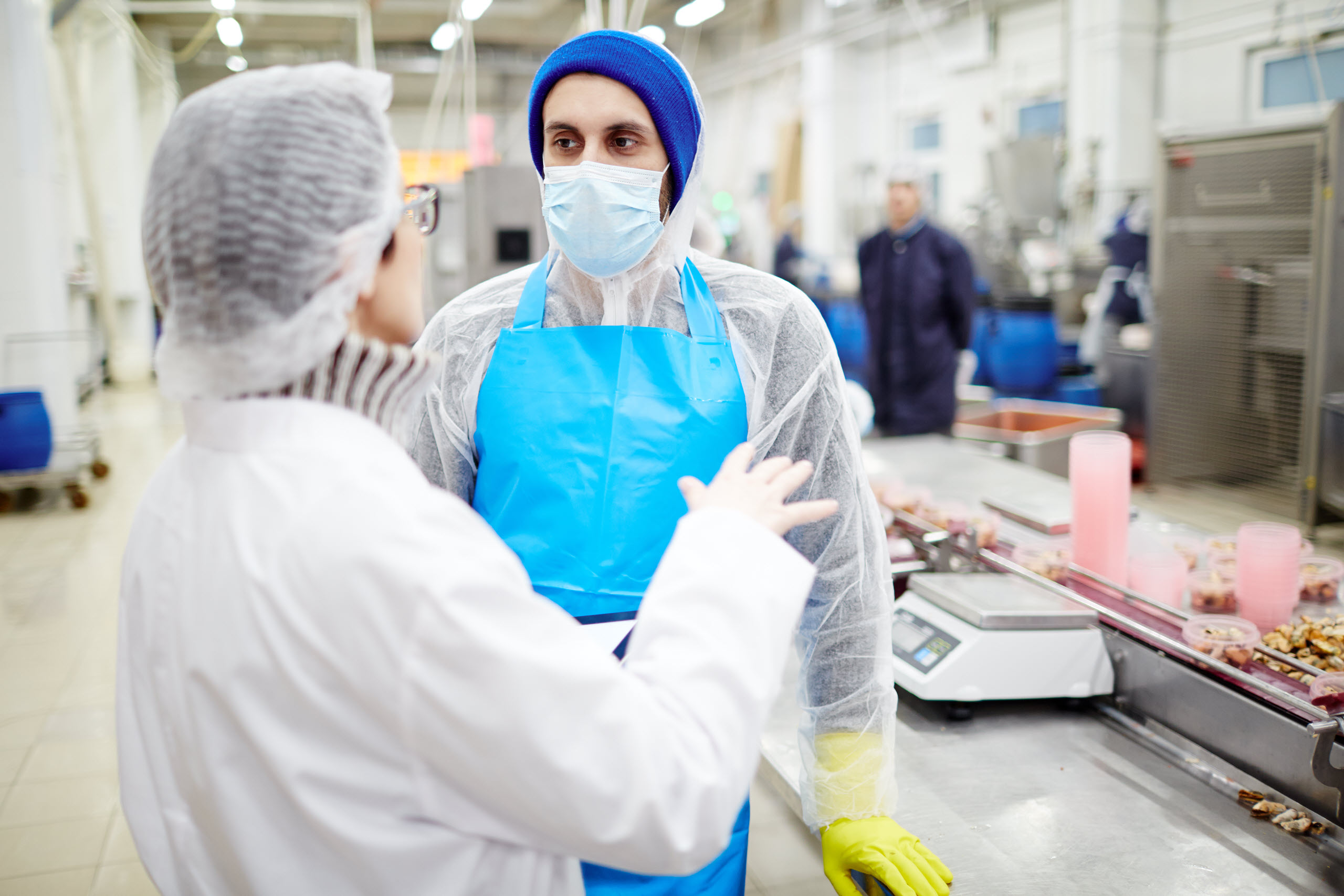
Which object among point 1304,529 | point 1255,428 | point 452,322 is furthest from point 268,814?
point 1255,428

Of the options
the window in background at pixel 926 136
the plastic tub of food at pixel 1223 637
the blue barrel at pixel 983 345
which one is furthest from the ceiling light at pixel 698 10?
the plastic tub of food at pixel 1223 637

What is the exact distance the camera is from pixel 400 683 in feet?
2.21

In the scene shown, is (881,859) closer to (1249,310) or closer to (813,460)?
(813,460)

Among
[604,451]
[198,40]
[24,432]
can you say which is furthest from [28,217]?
[604,451]

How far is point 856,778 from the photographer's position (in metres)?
1.25

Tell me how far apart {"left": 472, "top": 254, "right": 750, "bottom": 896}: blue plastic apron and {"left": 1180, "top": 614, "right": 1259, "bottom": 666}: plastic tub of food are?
734 mm

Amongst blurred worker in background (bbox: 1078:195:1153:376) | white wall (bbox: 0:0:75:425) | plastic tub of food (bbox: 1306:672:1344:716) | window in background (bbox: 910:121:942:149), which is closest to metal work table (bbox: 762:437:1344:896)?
plastic tub of food (bbox: 1306:672:1344:716)

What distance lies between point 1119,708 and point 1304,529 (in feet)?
9.70

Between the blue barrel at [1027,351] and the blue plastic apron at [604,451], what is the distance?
18.6 feet

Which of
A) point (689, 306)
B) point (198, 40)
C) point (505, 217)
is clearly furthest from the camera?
point (198, 40)

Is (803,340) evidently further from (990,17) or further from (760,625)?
(990,17)

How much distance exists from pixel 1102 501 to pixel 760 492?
3.69ft

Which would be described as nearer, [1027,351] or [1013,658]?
[1013,658]

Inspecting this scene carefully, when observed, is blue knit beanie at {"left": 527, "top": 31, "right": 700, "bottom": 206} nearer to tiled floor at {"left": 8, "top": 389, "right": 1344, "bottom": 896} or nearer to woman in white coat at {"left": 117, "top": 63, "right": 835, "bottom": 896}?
woman in white coat at {"left": 117, "top": 63, "right": 835, "bottom": 896}
